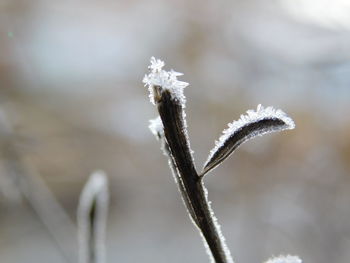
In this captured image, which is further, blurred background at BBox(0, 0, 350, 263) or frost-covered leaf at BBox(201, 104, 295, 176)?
blurred background at BBox(0, 0, 350, 263)

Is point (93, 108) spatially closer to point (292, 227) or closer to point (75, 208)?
point (75, 208)

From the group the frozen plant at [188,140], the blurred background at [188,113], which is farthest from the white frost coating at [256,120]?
the blurred background at [188,113]

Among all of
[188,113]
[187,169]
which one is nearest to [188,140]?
[187,169]

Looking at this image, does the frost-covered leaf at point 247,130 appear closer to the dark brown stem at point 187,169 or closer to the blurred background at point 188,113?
the dark brown stem at point 187,169

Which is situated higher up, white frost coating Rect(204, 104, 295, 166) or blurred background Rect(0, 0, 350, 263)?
blurred background Rect(0, 0, 350, 263)

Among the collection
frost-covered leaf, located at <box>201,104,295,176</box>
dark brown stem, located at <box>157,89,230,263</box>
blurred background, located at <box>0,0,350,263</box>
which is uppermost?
blurred background, located at <box>0,0,350,263</box>

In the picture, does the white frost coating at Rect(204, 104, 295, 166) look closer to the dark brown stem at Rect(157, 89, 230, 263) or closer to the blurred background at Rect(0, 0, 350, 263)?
the dark brown stem at Rect(157, 89, 230, 263)

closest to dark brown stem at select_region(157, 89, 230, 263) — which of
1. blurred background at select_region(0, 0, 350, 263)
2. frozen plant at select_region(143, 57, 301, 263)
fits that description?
frozen plant at select_region(143, 57, 301, 263)

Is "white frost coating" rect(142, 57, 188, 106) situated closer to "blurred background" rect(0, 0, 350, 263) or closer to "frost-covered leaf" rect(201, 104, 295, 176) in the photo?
"frost-covered leaf" rect(201, 104, 295, 176)
